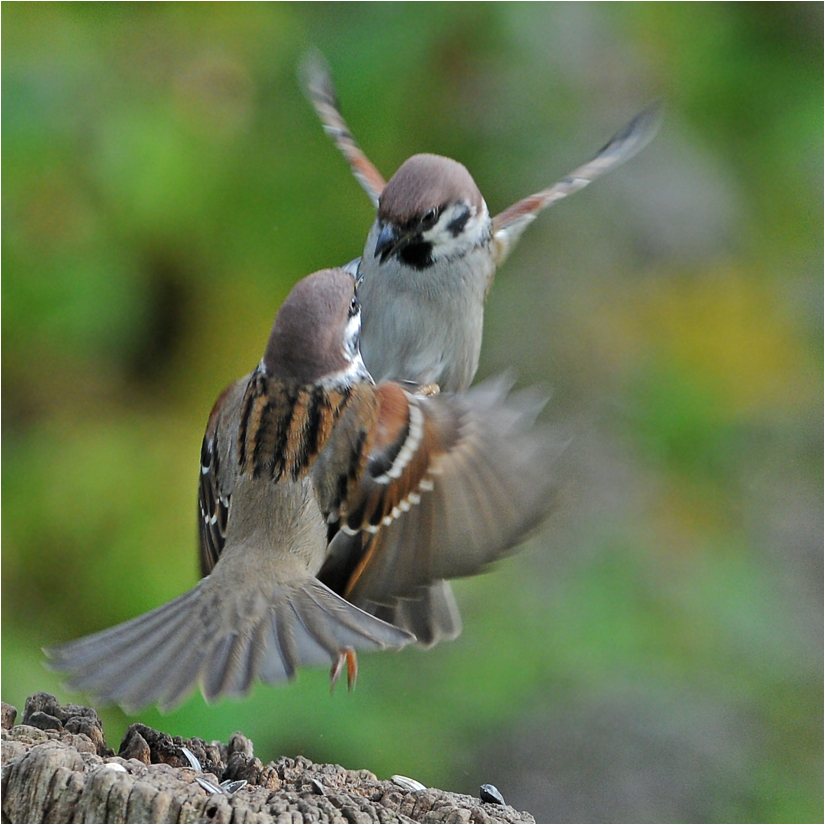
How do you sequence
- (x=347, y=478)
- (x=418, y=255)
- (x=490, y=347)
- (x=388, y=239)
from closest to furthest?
(x=347, y=478)
(x=388, y=239)
(x=418, y=255)
(x=490, y=347)

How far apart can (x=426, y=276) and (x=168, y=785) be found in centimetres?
153

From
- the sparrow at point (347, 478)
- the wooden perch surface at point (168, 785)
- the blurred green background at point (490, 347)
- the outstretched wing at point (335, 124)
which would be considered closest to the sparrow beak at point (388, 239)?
the sparrow at point (347, 478)

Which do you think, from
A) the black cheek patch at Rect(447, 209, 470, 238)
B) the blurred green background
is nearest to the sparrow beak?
the black cheek patch at Rect(447, 209, 470, 238)

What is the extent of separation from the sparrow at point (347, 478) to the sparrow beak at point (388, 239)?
0.33m

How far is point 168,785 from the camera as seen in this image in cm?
176

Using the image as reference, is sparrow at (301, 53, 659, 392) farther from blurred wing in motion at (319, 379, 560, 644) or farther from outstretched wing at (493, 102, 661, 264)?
blurred wing in motion at (319, 379, 560, 644)

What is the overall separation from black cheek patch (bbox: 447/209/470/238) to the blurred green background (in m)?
0.76

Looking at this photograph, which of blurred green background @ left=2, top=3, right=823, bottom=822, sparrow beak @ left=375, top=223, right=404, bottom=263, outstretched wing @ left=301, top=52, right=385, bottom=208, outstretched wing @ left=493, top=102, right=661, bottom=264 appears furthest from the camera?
blurred green background @ left=2, top=3, right=823, bottom=822

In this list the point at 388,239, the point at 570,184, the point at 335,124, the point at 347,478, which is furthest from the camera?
the point at 335,124

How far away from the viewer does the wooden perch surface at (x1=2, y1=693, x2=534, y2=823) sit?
1.69 m

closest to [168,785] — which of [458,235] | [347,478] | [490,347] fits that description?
[347,478]

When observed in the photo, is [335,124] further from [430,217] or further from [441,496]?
[441,496]

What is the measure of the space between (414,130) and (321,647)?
220 centimetres

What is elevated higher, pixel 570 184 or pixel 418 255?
pixel 570 184
